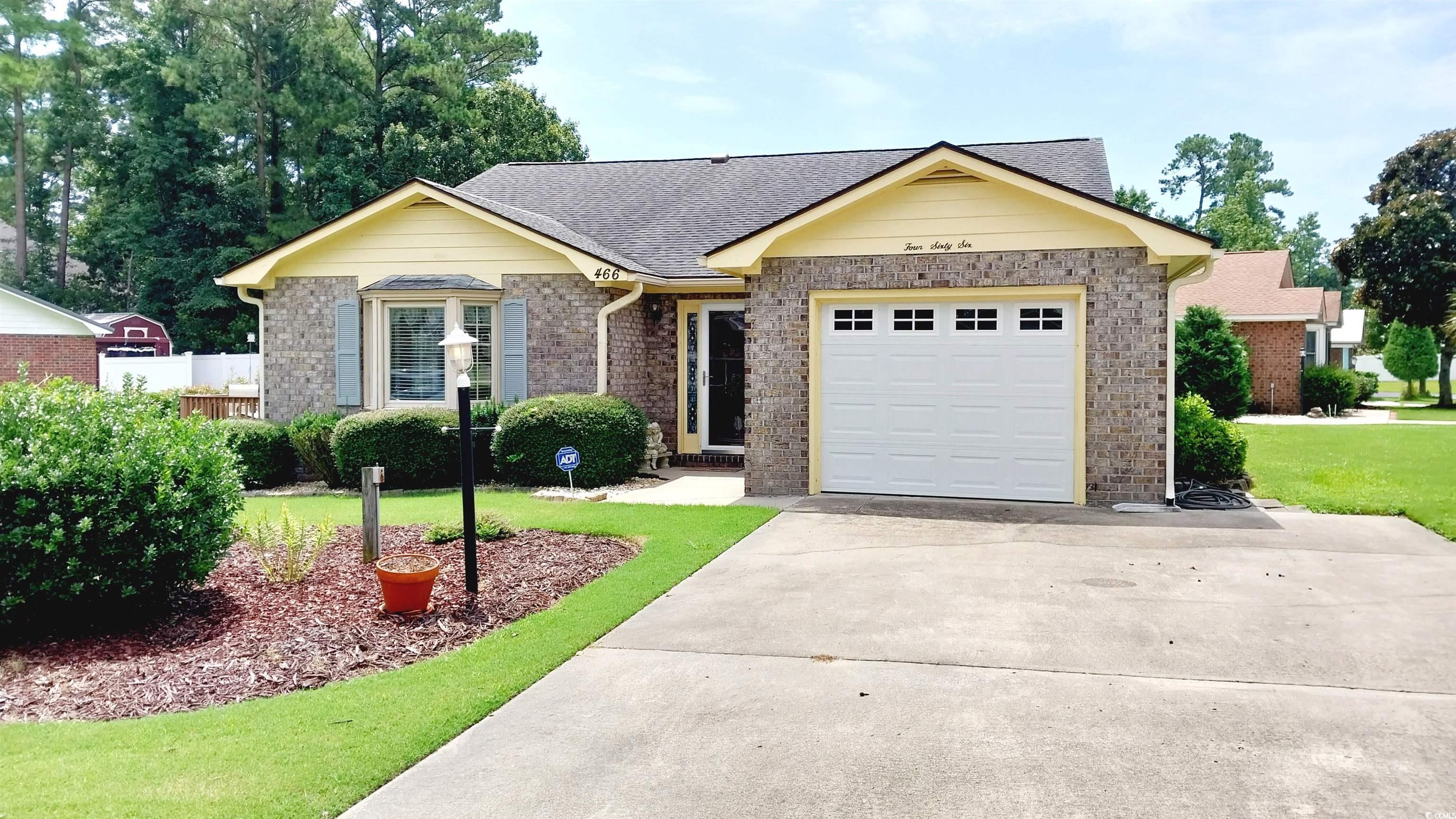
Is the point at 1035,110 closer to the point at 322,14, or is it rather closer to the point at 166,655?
the point at 322,14

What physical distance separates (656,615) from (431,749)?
237 cm

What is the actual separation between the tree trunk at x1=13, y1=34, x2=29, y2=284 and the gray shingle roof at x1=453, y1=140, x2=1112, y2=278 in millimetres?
29859

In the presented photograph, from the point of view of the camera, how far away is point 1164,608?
21.8 ft

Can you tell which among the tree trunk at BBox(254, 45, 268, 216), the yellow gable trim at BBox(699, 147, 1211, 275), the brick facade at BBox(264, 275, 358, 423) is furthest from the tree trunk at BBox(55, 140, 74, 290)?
the yellow gable trim at BBox(699, 147, 1211, 275)

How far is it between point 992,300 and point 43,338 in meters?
22.7

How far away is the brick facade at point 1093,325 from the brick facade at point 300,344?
6.59m

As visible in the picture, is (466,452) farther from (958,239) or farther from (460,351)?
(958,239)

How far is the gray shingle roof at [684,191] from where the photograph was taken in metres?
14.9

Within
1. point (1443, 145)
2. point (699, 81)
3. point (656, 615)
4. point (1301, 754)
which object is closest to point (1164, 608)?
point (1301, 754)

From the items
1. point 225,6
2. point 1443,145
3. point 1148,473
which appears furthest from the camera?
point 225,6

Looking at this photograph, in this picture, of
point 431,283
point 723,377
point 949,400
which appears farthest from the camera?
point 723,377

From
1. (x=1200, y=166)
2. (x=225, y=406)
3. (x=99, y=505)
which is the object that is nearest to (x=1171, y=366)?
(x=99, y=505)

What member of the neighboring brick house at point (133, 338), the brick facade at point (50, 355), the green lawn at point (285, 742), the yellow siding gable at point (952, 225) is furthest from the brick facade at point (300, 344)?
the neighboring brick house at point (133, 338)

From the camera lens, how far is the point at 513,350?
14148 millimetres
